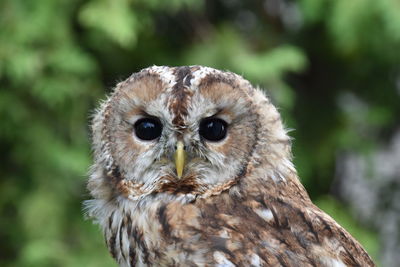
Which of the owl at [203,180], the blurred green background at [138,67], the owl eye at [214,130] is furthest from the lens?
the blurred green background at [138,67]

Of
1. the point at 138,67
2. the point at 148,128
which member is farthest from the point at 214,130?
the point at 138,67

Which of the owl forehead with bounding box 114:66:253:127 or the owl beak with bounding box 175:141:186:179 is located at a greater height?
the owl forehead with bounding box 114:66:253:127

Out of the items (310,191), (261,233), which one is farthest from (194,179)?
(310,191)

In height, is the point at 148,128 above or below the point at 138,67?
below

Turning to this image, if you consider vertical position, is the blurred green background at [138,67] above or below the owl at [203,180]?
above

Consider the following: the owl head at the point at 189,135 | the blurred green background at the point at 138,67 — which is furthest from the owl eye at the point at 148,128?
the blurred green background at the point at 138,67

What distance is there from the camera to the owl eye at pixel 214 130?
2.11m

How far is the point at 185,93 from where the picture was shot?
2.07m

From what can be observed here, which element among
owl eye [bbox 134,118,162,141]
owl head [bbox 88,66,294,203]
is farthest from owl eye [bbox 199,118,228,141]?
owl eye [bbox 134,118,162,141]

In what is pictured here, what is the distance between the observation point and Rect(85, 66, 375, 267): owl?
199cm

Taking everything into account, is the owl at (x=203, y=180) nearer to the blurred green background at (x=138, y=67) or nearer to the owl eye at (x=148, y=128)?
the owl eye at (x=148, y=128)

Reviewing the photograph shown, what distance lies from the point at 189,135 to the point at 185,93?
4.6 inches

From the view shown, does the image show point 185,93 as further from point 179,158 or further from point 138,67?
point 138,67

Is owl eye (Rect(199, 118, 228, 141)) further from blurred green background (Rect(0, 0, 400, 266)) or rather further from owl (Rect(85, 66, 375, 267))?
blurred green background (Rect(0, 0, 400, 266))
